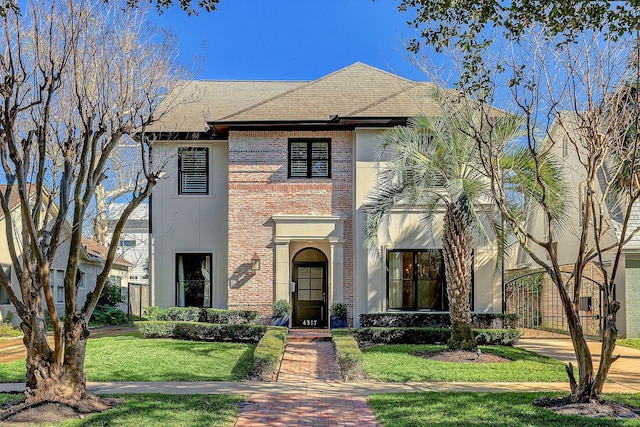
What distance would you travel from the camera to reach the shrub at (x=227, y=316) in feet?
63.8

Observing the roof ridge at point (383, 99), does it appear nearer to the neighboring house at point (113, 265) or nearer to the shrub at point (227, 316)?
the shrub at point (227, 316)

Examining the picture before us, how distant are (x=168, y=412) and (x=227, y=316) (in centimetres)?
1065

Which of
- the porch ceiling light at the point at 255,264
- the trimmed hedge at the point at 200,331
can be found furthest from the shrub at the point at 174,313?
the porch ceiling light at the point at 255,264

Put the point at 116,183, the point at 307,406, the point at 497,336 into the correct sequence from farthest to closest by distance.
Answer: the point at 116,183 < the point at 497,336 < the point at 307,406

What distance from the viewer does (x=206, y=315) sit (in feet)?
64.4

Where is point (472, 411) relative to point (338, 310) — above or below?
below

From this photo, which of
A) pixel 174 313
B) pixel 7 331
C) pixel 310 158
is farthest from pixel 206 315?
pixel 7 331

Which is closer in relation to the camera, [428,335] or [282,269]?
[428,335]

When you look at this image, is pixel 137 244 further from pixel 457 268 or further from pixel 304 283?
pixel 457 268

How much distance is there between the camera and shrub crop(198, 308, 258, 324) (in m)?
19.4

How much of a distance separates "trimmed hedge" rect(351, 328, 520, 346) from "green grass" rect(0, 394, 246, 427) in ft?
25.4

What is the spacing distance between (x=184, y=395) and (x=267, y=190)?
10.9m

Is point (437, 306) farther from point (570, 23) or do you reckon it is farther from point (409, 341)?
point (570, 23)

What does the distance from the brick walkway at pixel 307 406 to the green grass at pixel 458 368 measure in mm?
930
